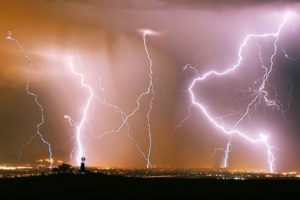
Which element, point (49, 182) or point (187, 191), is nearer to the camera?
point (187, 191)

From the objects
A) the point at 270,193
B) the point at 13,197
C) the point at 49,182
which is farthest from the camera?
the point at 49,182

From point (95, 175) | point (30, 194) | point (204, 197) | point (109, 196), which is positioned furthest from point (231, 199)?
point (95, 175)

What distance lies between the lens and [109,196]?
22.1 meters

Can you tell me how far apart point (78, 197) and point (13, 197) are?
2.52 meters

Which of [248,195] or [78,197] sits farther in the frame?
[248,195]

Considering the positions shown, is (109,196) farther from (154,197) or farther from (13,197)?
(13,197)

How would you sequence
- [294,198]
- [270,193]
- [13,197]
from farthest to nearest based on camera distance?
1. [270,193]
2. [294,198]
3. [13,197]

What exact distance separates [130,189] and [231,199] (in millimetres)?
5923

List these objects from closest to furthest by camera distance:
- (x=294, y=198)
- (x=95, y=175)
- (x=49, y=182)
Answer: (x=294, y=198) → (x=49, y=182) → (x=95, y=175)

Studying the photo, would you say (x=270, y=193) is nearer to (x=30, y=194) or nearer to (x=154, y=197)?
(x=154, y=197)

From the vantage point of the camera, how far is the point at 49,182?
28531 millimetres

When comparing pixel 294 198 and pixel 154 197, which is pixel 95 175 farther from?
pixel 294 198

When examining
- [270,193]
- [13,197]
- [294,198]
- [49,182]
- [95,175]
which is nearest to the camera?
[13,197]

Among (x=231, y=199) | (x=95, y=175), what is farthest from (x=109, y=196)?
(x=95, y=175)
